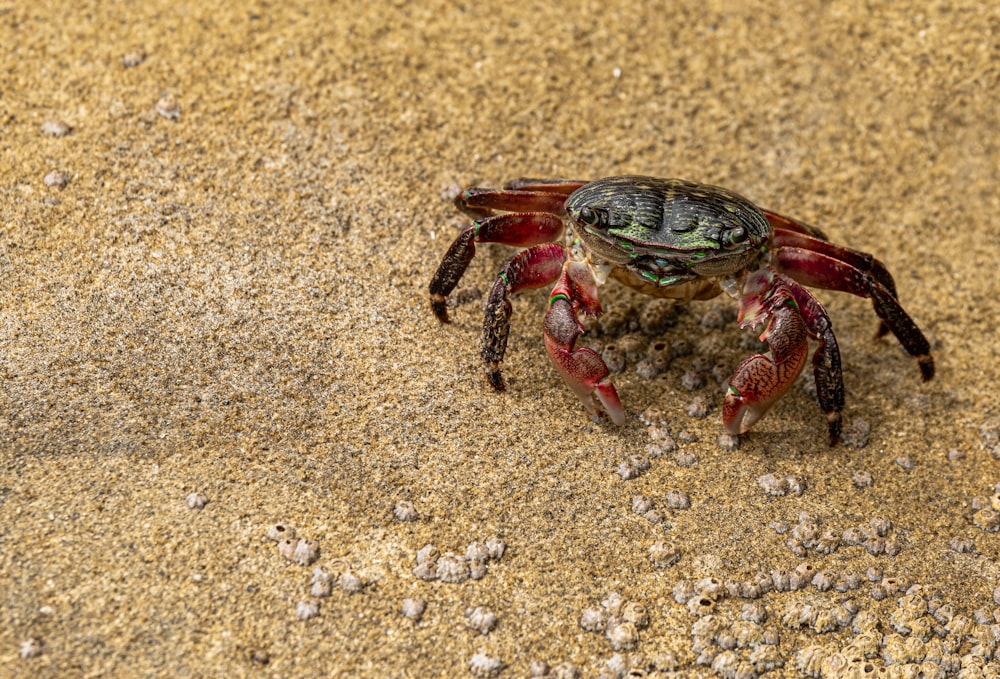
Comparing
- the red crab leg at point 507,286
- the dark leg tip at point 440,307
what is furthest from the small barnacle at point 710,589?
the dark leg tip at point 440,307

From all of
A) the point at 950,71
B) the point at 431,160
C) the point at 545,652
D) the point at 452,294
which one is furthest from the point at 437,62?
the point at 545,652

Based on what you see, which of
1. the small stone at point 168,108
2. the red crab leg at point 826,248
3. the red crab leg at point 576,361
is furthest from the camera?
the small stone at point 168,108

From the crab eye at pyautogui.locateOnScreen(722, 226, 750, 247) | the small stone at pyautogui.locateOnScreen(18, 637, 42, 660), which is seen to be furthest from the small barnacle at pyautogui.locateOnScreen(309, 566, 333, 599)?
the crab eye at pyautogui.locateOnScreen(722, 226, 750, 247)

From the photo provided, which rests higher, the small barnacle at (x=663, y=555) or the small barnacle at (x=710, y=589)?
the small barnacle at (x=663, y=555)

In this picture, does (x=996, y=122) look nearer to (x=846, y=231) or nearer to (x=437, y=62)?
(x=846, y=231)

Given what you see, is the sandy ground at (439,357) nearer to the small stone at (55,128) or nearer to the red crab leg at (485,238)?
the small stone at (55,128)

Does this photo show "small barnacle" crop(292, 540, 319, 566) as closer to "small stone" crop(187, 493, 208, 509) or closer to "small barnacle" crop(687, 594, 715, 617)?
"small stone" crop(187, 493, 208, 509)
